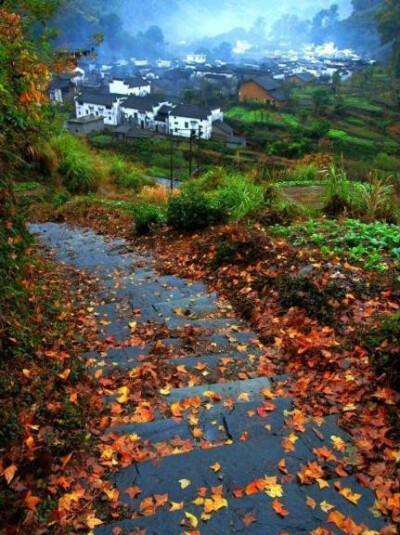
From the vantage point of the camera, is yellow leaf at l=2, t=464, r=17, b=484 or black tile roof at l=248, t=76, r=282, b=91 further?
black tile roof at l=248, t=76, r=282, b=91

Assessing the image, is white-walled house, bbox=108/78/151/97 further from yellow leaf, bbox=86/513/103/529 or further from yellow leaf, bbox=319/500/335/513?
yellow leaf, bbox=319/500/335/513

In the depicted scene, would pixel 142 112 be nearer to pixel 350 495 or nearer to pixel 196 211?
pixel 196 211

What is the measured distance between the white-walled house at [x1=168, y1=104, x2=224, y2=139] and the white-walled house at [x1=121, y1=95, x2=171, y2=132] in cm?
267

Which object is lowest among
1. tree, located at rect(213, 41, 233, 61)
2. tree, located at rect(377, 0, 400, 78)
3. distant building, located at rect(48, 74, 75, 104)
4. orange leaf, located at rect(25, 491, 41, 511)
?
orange leaf, located at rect(25, 491, 41, 511)

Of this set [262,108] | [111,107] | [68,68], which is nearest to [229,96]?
[262,108]

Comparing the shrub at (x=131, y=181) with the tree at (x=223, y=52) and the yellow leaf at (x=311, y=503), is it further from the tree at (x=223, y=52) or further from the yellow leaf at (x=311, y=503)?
the tree at (x=223, y=52)

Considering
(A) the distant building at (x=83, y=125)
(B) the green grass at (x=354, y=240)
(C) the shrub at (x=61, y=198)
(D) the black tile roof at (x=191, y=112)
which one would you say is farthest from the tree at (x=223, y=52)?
(B) the green grass at (x=354, y=240)

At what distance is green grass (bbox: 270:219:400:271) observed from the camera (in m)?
5.06

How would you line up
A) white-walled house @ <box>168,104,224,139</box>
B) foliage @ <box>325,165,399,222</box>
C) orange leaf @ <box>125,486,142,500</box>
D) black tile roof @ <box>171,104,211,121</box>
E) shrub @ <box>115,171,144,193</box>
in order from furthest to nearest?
black tile roof @ <box>171,104,211,121</box>
white-walled house @ <box>168,104,224,139</box>
shrub @ <box>115,171,144,193</box>
foliage @ <box>325,165,399,222</box>
orange leaf @ <box>125,486,142,500</box>

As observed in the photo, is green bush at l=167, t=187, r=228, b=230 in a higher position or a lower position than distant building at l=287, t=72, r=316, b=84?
lower

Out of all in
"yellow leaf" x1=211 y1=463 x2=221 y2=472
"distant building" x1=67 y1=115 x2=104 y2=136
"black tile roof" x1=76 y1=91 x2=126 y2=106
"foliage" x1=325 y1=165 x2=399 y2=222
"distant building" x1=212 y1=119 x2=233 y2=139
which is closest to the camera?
"yellow leaf" x1=211 y1=463 x2=221 y2=472

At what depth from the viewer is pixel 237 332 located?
450cm

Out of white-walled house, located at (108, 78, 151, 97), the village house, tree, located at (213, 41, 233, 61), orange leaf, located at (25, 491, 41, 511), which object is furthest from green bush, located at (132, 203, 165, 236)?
tree, located at (213, 41, 233, 61)

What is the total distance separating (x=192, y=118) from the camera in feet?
157
